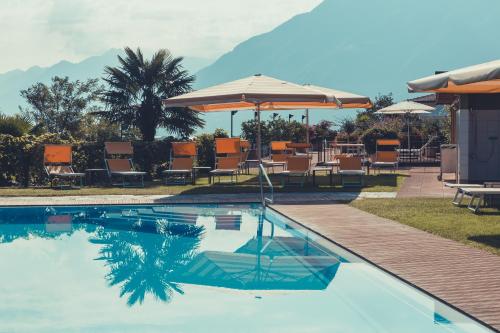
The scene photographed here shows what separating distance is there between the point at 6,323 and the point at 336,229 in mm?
4519

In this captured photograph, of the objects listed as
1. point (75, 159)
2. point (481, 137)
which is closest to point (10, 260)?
point (75, 159)

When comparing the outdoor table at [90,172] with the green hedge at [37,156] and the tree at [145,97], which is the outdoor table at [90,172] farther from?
the tree at [145,97]

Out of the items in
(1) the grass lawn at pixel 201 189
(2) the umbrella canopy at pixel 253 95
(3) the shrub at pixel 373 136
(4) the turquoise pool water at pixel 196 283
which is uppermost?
(2) the umbrella canopy at pixel 253 95

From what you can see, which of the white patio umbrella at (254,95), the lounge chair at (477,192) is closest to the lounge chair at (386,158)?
the white patio umbrella at (254,95)

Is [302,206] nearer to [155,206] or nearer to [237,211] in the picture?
[237,211]

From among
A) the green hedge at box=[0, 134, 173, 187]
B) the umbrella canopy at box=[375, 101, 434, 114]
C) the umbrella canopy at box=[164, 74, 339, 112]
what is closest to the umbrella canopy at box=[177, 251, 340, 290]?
the umbrella canopy at box=[164, 74, 339, 112]

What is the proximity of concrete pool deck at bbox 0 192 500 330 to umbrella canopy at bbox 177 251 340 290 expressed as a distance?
1.55 feet

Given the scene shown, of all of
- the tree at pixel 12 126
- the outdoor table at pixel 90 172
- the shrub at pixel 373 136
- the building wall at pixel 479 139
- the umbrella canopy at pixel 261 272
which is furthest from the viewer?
the shrub at pixel 373 136

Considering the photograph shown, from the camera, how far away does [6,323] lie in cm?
523

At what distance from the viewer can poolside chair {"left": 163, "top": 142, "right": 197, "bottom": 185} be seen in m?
15.2

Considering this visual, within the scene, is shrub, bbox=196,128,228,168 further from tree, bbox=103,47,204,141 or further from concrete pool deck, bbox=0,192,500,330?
concrete pool deck, bbox=0,192,500,330

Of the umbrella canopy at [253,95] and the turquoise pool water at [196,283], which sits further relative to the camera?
the umbrella canopy at [253,95]

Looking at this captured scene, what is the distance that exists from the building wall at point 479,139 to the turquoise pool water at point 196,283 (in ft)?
15.8

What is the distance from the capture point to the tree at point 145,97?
18672mm
